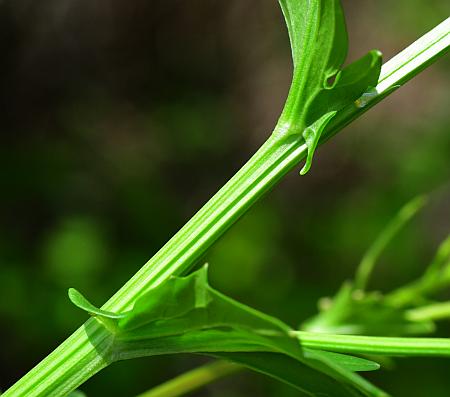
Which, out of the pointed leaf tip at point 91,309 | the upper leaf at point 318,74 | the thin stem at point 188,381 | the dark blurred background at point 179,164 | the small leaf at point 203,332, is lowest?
the small leaf at point 203,332

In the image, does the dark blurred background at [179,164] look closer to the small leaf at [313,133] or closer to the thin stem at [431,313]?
the thin stem at [431,313]

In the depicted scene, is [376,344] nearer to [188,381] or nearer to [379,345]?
[379,345]

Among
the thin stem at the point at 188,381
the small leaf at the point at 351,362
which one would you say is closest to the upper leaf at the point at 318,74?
the small leaf at the point at 351,362

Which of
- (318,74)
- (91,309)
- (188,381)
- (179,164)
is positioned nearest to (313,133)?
(318,74)

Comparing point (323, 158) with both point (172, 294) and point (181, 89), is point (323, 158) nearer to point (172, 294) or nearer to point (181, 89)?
point (181, 89)

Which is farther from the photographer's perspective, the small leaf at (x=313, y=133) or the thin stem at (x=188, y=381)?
the thin stem at (x=188, y=381)

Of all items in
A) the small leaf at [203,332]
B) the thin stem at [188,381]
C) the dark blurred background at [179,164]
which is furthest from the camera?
the dark blurred background at [179,164]

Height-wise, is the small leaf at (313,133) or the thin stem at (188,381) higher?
the thin stem at (188,381)

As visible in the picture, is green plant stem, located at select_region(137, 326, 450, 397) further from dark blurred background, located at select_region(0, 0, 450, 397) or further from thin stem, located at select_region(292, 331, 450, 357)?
dark blurred background, located at select_region(0, 0, 450, 397)

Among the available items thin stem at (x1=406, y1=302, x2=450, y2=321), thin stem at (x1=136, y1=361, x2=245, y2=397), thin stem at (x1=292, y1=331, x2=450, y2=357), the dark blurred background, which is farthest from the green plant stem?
the dark blurred background
